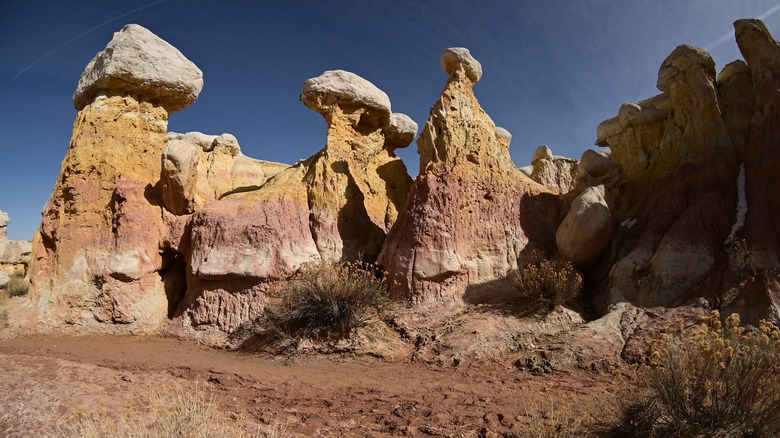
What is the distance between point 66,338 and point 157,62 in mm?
5504

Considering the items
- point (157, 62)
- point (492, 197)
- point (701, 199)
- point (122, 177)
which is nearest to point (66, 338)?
point (122, 177)

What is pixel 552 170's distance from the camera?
49.2 ft

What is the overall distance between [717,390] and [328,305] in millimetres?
5344

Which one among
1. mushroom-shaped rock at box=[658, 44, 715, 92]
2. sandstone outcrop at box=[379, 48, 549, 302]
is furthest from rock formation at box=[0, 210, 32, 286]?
mushroom-shaped rock at box=[658, 44, 715, 92]

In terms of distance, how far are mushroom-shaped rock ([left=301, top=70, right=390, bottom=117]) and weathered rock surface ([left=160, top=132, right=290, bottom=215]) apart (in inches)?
106

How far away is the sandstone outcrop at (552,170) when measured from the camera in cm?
1484

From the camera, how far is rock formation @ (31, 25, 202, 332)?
28.0ft

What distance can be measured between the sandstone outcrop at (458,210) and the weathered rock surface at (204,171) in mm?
4145

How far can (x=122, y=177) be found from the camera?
924cm

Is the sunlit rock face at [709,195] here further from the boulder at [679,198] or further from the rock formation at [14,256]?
the rock formation at [14,256]

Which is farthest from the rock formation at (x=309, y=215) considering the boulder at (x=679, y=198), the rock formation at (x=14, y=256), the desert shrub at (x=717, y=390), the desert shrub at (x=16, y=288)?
the rock formation at (x=14, y=256)

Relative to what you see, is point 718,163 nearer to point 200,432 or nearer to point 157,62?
point 200,432

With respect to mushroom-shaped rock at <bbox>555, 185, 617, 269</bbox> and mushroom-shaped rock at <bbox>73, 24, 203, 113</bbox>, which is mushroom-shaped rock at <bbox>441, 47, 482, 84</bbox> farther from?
mushroom-shaped rock at <bbox>73, 24, 203, 113</bbox>

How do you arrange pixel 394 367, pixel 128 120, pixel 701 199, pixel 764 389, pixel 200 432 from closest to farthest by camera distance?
pixel 200 432 → pixel 764 389 → pixel 394 367 → pixel 701 199 → pixel 128 120
